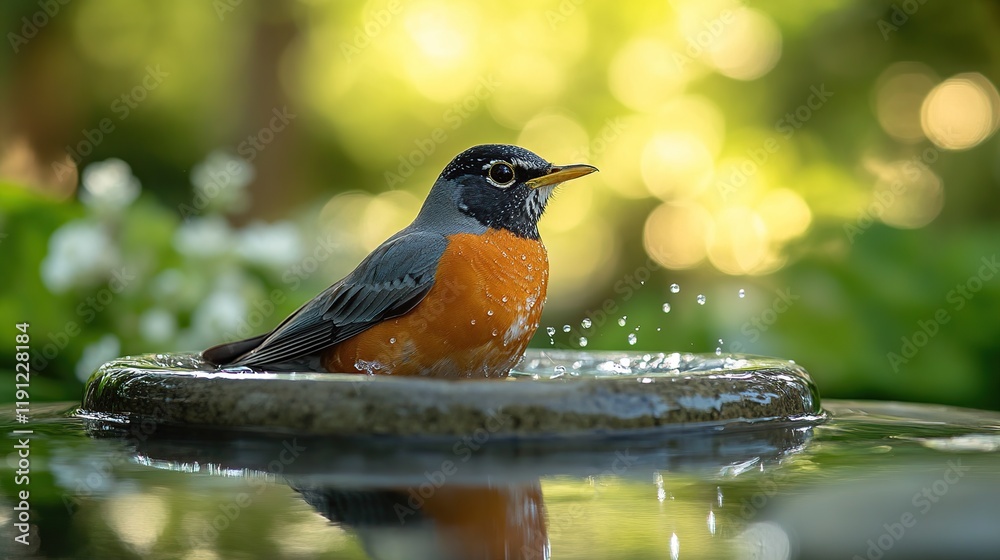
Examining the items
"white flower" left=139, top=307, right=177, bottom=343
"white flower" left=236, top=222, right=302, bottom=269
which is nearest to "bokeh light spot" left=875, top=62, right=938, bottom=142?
"white flower" left=236, top=222, right=302, bottom=269

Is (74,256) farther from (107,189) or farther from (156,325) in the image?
(156,325)

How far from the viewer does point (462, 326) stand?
3.26m

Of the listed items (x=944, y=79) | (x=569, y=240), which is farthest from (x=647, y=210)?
(x=944, y=79)

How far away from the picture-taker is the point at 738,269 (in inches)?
506

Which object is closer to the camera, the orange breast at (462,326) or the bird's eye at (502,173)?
the orange breast at (462,326)

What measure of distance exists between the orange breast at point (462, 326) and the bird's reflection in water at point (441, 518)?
1513 mm

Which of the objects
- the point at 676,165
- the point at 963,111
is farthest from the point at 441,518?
the point at 676,165

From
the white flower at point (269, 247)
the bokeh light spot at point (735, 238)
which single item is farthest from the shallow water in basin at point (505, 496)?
the bokeh light spot at point (735, 238)

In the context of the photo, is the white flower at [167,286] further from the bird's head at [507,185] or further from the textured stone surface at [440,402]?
the textured stone surface at [440,402]

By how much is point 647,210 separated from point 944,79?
16.2 feet

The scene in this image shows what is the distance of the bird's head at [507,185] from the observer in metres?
3.77

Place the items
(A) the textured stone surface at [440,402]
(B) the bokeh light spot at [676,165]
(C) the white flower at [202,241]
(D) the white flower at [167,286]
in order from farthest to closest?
(B) the bokeh light spot at [676,165] < (C) the white flower at [202,241] < (D) the white flower at [167,286] < (A) the textured stone surface at [440,402]

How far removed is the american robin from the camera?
10.8 ft

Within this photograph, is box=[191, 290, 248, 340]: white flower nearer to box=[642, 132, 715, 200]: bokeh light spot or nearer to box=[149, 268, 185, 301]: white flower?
box=[149, 268, 185, 301]: white flower
